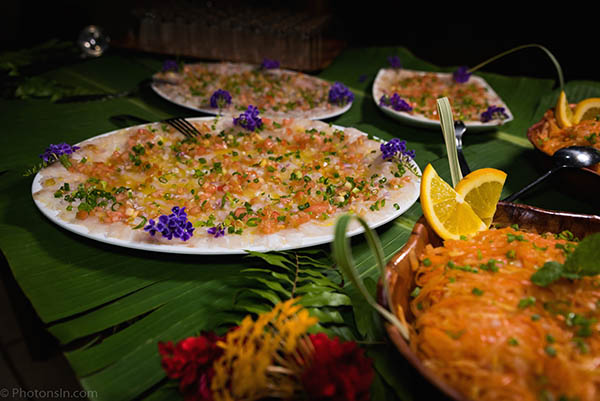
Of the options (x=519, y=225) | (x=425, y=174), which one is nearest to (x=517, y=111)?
(x=519, y=225)

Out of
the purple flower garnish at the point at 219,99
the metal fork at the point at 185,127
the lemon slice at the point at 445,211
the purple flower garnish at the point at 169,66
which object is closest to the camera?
the lemon slice at the point at 445,211

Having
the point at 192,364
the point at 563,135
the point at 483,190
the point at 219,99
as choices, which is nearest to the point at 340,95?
the point at 219,99

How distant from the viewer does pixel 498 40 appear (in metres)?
6.25

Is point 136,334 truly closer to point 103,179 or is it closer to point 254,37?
point 103,179

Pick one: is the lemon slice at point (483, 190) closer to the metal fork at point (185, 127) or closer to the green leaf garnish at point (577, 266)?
the green leaf garnish at point (577, 266)

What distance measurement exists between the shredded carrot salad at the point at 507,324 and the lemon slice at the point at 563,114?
1690 mm

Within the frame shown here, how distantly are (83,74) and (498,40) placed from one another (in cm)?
578

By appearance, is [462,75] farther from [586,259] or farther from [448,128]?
[586,259]

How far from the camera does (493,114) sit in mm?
3424

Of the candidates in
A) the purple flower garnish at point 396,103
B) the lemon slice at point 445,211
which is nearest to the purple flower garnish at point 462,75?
the purple flower garnish at point 396,103

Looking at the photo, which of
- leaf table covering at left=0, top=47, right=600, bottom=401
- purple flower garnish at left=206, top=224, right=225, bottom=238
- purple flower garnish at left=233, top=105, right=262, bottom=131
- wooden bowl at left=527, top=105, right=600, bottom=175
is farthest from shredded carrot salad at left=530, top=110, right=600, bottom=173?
purple flower garnish at left=206, top=224, right=225, bottom=238

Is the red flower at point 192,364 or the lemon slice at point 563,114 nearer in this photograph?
the red flower at point 192,364

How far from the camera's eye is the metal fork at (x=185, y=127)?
2.89 meters

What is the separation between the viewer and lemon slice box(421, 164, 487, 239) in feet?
5.58
